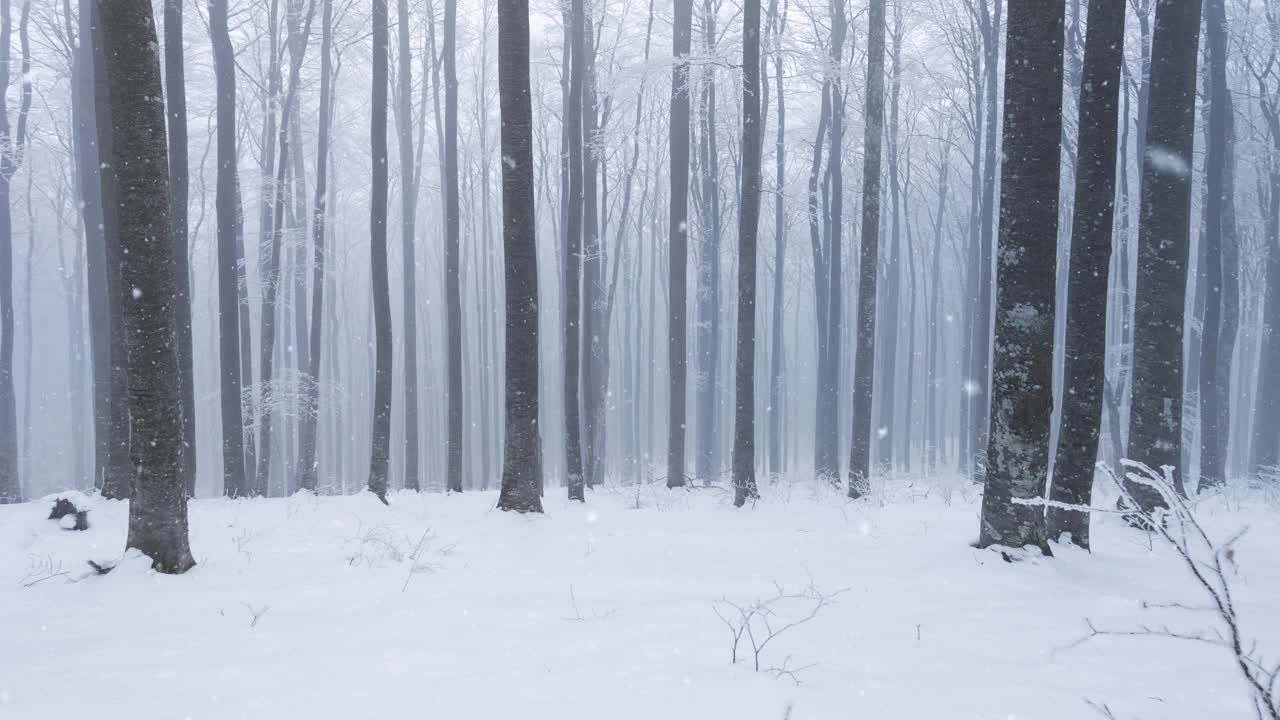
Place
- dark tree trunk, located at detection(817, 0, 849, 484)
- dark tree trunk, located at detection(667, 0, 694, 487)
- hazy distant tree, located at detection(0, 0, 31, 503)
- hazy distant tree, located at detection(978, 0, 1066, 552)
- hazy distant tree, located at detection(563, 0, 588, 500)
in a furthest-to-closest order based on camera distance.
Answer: dark tree trunk, located at detection(817, 0, 849, 484) → hazy distant tree, located at detection(0, 0, 31, 503) → dark tree trunk, located at detection(667, 0, 694, 487) → hazy distant tree, located at detection(563, 0, 588, 500) → hazy distant tree, located at detection(978, 0, 1066, 552)

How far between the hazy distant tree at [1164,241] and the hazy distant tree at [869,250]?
4661 mm

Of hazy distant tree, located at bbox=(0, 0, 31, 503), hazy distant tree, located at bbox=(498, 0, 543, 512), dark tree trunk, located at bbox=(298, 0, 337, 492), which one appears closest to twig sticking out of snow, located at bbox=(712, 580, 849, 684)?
hazy distant tree, located at bbox=(498, 0, 543, 512)

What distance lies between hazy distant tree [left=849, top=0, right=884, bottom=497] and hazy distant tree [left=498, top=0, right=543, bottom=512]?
245 inches

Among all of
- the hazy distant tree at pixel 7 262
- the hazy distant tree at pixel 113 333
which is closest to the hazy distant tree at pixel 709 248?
A: the hazy distant tree at pixel 113 333

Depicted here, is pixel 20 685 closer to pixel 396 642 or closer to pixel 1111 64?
pixel 396 642

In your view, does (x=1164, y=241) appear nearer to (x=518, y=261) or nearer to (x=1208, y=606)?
(x=1208, y=606)

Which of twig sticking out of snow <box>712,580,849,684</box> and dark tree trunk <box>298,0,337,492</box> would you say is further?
dark tree trunk <box>298,0,337,492</box>

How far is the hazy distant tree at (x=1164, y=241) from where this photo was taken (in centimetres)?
722

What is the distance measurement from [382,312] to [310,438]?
5.93 metres

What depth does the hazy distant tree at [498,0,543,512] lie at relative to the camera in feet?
26.4

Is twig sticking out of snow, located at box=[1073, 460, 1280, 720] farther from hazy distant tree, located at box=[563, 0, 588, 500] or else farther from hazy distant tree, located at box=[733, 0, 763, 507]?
hazy distant tree, located at box=[563, 0, 588, 500]

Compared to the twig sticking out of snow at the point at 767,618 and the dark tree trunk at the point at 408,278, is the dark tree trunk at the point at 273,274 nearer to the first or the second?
the dark tree trunk at the point at 408,278

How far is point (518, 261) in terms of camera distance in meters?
8.09

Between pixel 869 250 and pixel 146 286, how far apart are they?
10561 mm
